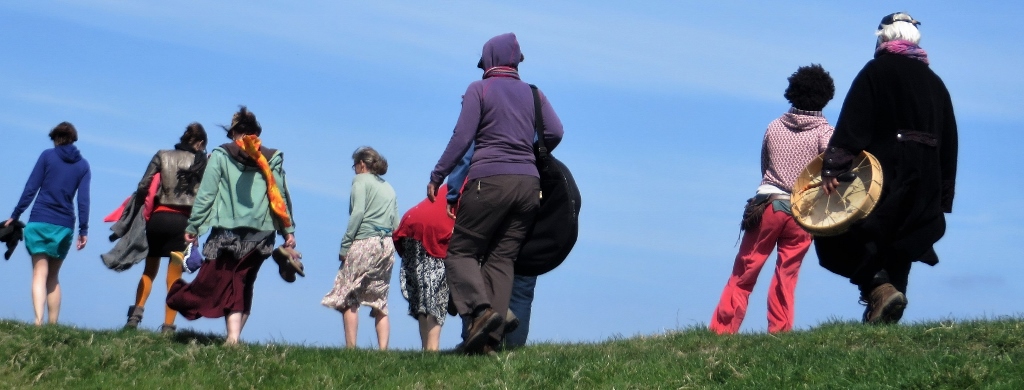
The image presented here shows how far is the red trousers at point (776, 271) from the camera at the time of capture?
984 centimetres

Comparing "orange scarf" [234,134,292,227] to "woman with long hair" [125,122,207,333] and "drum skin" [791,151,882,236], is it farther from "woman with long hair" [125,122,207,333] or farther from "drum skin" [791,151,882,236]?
"drum skin" [791,151,882,236]

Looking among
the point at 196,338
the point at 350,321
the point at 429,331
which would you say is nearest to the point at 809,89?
the point at 429,331

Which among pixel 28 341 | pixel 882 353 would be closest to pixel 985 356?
pixel 882 353

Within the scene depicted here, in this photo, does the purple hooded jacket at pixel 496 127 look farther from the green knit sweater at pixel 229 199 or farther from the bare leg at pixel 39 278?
the bare leg at pixel 39 278

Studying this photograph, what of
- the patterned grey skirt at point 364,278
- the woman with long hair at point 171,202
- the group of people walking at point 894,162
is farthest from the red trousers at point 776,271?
the woman with long hair at point 171,202

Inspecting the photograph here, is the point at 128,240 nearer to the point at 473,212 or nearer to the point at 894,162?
the point at 473,212

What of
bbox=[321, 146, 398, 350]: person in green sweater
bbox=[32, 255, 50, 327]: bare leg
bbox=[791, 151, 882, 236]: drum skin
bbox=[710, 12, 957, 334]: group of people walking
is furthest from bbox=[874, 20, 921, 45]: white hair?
bbox=[32, 255, 50, 327]: bare leg

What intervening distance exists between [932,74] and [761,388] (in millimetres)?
2776

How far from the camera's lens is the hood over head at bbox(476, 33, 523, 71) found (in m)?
9.00

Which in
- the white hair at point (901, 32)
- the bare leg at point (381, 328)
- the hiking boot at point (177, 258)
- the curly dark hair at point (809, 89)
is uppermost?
the white hair at point (901, 32)

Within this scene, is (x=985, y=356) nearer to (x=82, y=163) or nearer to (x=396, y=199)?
(x=396, y=199)

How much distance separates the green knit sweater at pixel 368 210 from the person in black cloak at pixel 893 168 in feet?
13.3

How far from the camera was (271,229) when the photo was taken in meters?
9.95

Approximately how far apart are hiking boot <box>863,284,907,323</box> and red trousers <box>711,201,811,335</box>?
112 cm
